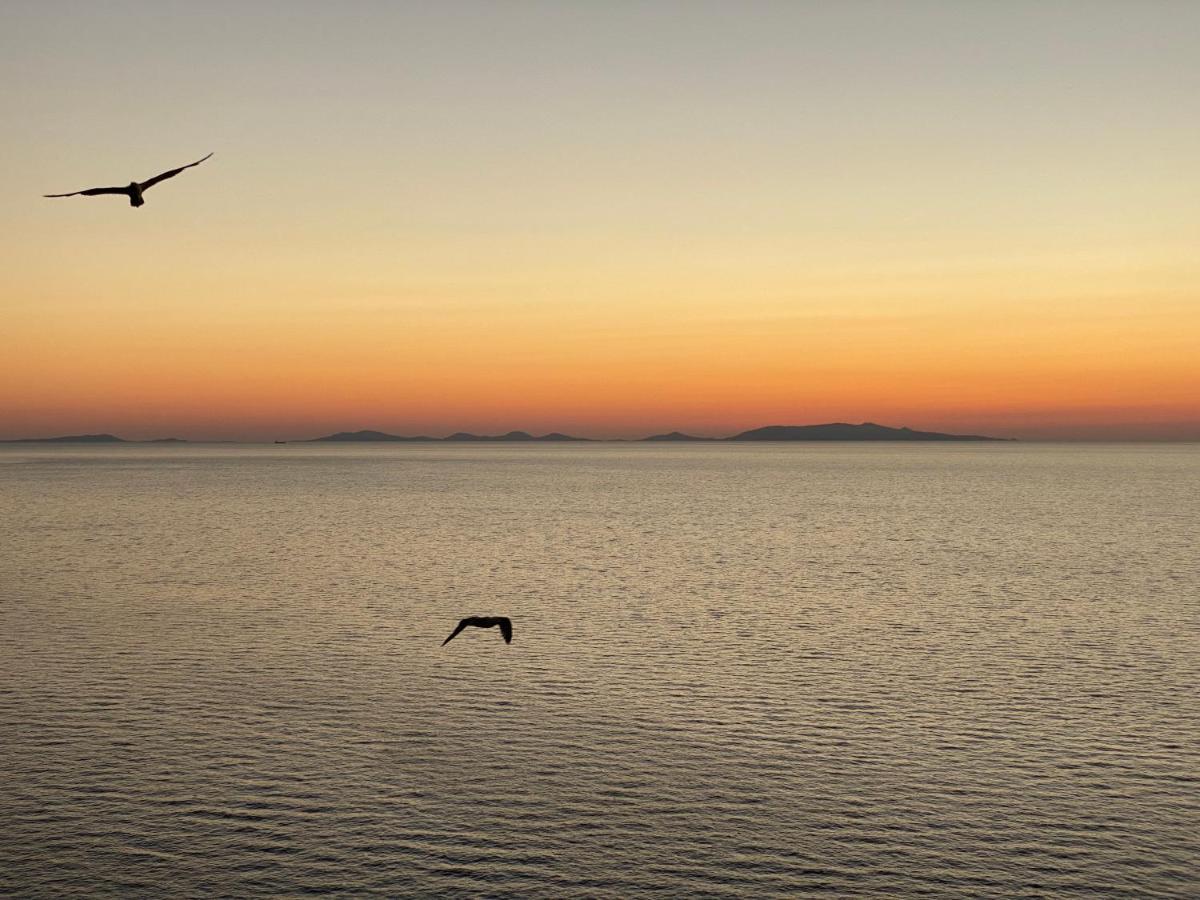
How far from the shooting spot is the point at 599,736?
56.2 meters

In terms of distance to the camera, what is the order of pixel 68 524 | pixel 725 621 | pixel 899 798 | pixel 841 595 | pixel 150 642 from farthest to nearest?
pixel 68 524, pixel 841 595, pixel 725 621, pixel 150 642, pixel 899 798

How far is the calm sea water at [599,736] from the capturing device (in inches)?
1636

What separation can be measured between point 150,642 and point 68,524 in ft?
345

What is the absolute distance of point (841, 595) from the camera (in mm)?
104812

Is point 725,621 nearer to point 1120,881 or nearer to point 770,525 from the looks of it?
point 1120,881

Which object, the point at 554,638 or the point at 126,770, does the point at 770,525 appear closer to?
the point at 554,638

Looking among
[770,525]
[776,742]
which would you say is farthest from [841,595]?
[770,525]

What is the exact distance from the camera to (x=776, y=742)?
5575 cm

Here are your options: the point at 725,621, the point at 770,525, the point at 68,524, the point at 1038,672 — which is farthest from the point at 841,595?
the point at 68,524

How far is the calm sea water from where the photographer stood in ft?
136

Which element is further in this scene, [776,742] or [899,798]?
[776,742]

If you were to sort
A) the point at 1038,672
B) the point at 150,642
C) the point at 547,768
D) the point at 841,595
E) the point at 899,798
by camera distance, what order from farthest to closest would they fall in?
the point at 841,595 < the point at 150,642 < the point at 1038,672 < the point at 547,768 < the point at 899,798

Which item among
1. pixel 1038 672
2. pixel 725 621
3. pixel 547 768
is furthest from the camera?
pixel 725 621

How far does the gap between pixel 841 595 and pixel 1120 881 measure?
213ft
